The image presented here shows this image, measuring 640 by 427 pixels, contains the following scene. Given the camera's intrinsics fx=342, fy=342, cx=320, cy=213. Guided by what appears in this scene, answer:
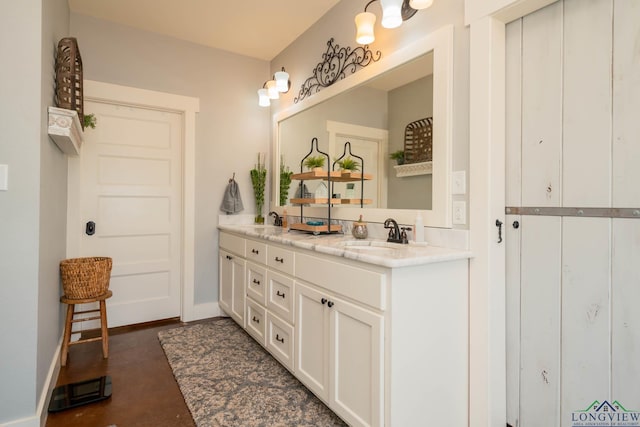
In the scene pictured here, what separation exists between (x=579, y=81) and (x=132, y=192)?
10.7 ft

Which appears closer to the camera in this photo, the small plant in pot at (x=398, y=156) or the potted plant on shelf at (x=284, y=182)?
the small plant in pot at (x=398, y=156)

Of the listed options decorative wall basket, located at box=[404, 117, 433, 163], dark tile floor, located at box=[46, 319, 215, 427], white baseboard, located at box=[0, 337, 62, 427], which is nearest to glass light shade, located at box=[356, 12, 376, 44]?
decorative wall basket, located at box=[404, 117, 433, 163]

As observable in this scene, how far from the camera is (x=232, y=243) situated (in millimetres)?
3006

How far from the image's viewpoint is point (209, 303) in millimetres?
3371

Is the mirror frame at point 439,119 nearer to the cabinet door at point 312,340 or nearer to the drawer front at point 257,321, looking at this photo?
the cabinet door at point 312,340

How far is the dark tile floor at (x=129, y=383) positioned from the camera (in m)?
1.78

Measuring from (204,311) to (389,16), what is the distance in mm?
2923

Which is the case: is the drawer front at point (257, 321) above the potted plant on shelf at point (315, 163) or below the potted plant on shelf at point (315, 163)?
below

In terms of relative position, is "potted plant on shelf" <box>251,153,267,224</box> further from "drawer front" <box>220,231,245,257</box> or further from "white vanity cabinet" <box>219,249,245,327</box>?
"white vanity cabinet" <box>219,249,245,327</box>

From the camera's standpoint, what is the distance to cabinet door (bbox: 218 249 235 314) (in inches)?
120

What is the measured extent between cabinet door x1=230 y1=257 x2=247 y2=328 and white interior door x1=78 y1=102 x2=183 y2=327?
748 mm

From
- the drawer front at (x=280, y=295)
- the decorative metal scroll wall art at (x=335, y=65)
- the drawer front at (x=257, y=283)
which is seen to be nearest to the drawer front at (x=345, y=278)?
the drawer front at (x=280, y=295)

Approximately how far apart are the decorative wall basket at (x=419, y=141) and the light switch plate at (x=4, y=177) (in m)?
2.01

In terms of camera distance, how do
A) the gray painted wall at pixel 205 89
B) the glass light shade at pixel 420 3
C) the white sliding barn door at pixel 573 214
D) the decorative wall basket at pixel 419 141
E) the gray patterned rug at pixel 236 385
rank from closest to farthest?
the white sliding barn door at pixel 573 214 < the glass light shade at pixel 420 3 < the gray patterned rug at pixel 236 385 < the decorative wall basket at pixel 419 141 < the gray painted wall at pixel 205 89
